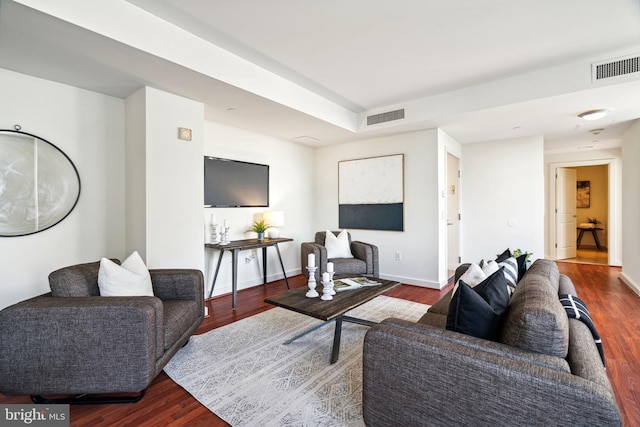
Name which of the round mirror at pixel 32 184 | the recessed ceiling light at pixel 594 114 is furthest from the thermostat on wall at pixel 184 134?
the recessed ceiling light at pixel 594 114

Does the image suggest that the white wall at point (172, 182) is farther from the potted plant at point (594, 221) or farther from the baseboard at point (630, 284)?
the potted plant at point (594, 221)

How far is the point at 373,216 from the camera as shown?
4.84 meters

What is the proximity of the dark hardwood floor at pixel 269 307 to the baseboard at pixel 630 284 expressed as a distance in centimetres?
7

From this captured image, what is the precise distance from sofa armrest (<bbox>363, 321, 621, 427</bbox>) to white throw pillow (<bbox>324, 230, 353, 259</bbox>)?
2.76 metres

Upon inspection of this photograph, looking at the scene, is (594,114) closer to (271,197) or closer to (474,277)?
(474,277)

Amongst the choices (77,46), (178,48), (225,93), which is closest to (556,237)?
(225,93)

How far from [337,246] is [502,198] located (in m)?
3.06

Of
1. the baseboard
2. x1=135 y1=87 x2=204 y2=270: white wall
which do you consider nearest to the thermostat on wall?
x1=135 y1=87 x2=204 y2=270: white wall

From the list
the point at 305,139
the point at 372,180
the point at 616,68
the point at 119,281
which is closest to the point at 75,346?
the point at 119,281

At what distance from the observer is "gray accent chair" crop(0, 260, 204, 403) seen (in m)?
1.62

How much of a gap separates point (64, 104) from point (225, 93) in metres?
1.44

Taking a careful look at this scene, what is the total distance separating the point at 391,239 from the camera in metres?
4.68

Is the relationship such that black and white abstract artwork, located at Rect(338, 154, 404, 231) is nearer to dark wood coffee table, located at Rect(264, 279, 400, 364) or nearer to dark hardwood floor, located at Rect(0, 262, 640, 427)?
dark hardwood floor, located at Rect(0, 262, 640, 427)

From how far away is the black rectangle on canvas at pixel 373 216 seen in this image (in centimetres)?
459
